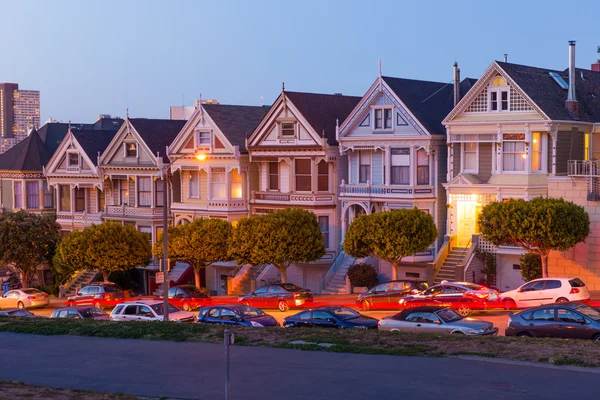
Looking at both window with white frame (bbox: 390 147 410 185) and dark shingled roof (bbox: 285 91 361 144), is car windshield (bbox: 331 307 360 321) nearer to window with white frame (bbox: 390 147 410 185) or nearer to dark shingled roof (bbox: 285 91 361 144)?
window with white frame (bbox: 390 147 410 185)

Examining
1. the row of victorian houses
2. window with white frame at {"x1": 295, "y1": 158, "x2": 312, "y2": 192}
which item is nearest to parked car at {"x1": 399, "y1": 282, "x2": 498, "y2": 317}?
the row of victorian houses

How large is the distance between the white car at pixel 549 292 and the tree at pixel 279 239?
13.5m

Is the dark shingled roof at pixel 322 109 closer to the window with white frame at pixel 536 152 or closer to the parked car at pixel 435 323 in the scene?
the window with white frame at pixel 536 152

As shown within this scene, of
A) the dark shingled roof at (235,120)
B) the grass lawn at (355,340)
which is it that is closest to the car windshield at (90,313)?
Answer: the grass lawn at (355,340)

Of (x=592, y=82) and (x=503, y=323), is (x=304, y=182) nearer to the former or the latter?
(x=592, y=82)

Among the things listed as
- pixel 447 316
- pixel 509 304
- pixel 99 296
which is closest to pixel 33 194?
pixel 99 296

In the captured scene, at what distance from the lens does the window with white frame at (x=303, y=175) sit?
52781mm

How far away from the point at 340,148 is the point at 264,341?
2584 cm

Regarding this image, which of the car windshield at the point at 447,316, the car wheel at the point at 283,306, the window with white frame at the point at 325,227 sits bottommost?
the car wheel at the point at 283,306

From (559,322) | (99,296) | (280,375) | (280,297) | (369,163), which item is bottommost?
(99,296)

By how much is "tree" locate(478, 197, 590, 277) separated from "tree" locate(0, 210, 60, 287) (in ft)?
103

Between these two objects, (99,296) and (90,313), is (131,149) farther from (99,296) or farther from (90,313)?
(90,313)

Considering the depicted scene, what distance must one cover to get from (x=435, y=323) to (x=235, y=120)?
30204 mm

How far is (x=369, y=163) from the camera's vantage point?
50.7 meters
